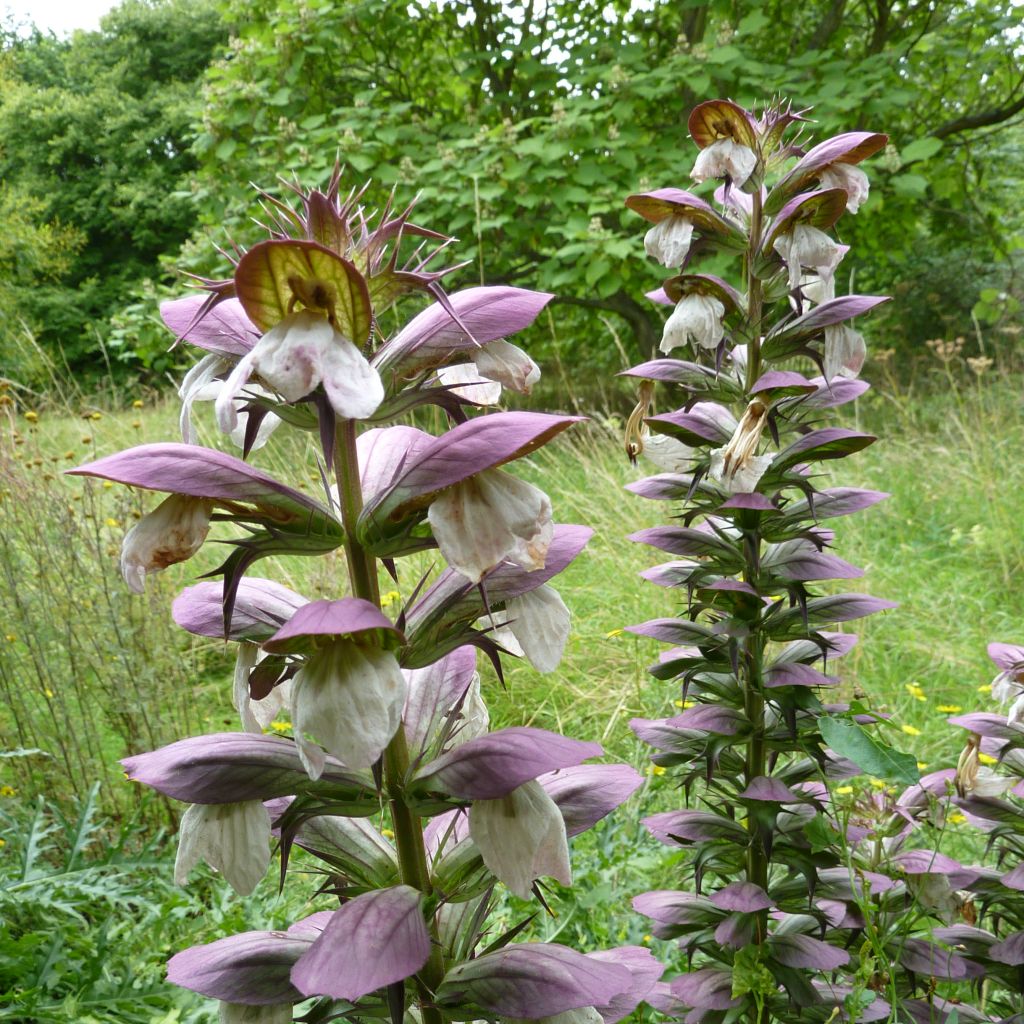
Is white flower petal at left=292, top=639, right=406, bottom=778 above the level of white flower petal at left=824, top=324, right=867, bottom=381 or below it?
below

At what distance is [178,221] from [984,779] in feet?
74.1

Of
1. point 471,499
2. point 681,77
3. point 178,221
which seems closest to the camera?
point 471,499

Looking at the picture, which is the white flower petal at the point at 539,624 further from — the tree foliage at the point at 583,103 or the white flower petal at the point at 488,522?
the tree foliage at the point at 583,103

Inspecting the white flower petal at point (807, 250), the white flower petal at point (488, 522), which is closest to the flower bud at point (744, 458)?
the white flower petal at point (807, 250)

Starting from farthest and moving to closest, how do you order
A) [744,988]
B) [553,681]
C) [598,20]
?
[598,20] → [553,681] → [744,988]

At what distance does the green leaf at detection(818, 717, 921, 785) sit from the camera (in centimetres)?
112

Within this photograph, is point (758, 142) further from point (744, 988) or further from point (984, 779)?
point (744, 988)

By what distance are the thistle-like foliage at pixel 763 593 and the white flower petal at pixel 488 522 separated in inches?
25.7

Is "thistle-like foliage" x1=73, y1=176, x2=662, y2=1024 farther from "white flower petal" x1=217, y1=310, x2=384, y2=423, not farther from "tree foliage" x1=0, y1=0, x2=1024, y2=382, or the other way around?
"tree foliage" x1=0, y1=0, x2=1024, y2=382

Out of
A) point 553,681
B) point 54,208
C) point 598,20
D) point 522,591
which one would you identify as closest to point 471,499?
point 522,591

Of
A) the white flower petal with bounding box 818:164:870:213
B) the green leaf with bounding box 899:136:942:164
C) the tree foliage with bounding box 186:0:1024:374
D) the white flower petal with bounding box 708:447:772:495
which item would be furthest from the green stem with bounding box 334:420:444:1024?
the green leaf with bounding box 899:136:942:164

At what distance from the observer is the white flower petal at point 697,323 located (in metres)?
1.41

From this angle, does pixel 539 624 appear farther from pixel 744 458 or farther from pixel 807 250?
pixel 807 250

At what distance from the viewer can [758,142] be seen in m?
1.48
